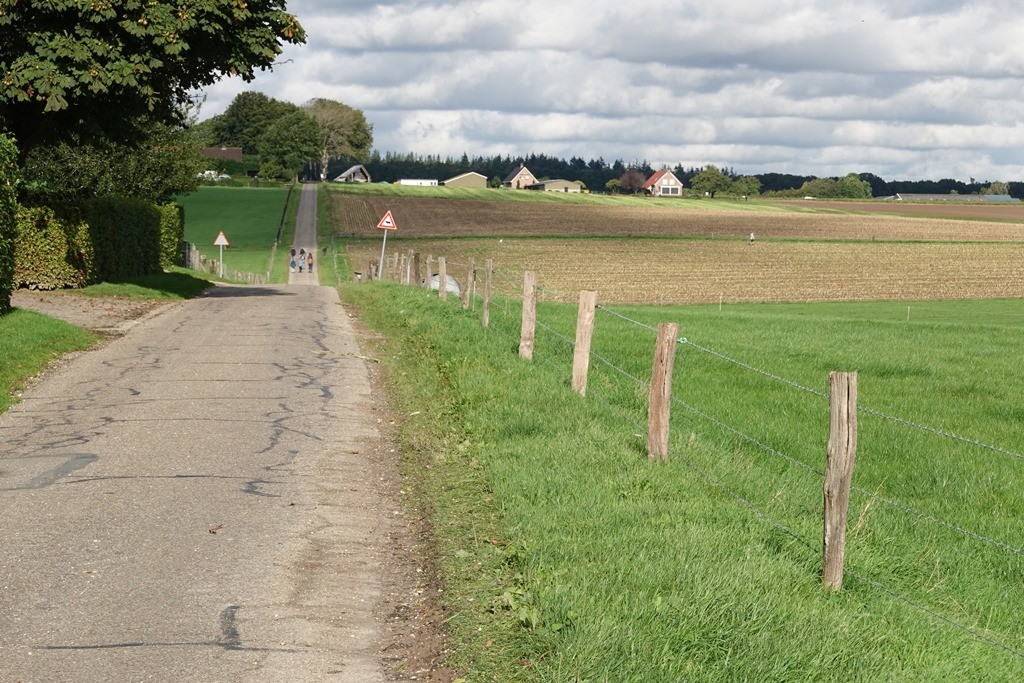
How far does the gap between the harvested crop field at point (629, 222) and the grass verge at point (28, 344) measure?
63.3 meters

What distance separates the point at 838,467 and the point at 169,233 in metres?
43.4

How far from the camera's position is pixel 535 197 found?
455 ft

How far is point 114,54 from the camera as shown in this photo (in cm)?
2642

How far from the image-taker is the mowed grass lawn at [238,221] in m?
73.4

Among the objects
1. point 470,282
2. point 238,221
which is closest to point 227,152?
point 238,221

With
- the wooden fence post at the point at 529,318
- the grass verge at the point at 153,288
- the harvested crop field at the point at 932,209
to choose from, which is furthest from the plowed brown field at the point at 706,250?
the wooden fence post at the point at 529,318

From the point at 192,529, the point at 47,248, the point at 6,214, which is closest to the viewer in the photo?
the point at 192,529

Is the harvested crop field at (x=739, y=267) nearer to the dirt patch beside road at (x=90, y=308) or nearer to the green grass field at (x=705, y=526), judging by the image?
the dirt patch beside road at (x=90, y=308)

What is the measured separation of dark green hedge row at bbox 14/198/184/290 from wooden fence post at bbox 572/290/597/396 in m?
16.3

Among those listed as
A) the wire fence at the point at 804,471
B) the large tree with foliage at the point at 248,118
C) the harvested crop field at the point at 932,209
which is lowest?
the wire fence at the point at 804,471

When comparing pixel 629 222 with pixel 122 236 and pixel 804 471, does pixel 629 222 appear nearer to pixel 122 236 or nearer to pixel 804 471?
pixel 122 236

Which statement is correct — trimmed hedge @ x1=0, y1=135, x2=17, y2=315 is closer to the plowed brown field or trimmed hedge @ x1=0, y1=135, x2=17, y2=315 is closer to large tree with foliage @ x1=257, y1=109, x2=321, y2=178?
the plowed brown field

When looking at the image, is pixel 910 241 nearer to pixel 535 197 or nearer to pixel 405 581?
pixel 535 197

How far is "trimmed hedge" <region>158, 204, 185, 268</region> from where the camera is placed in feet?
151
